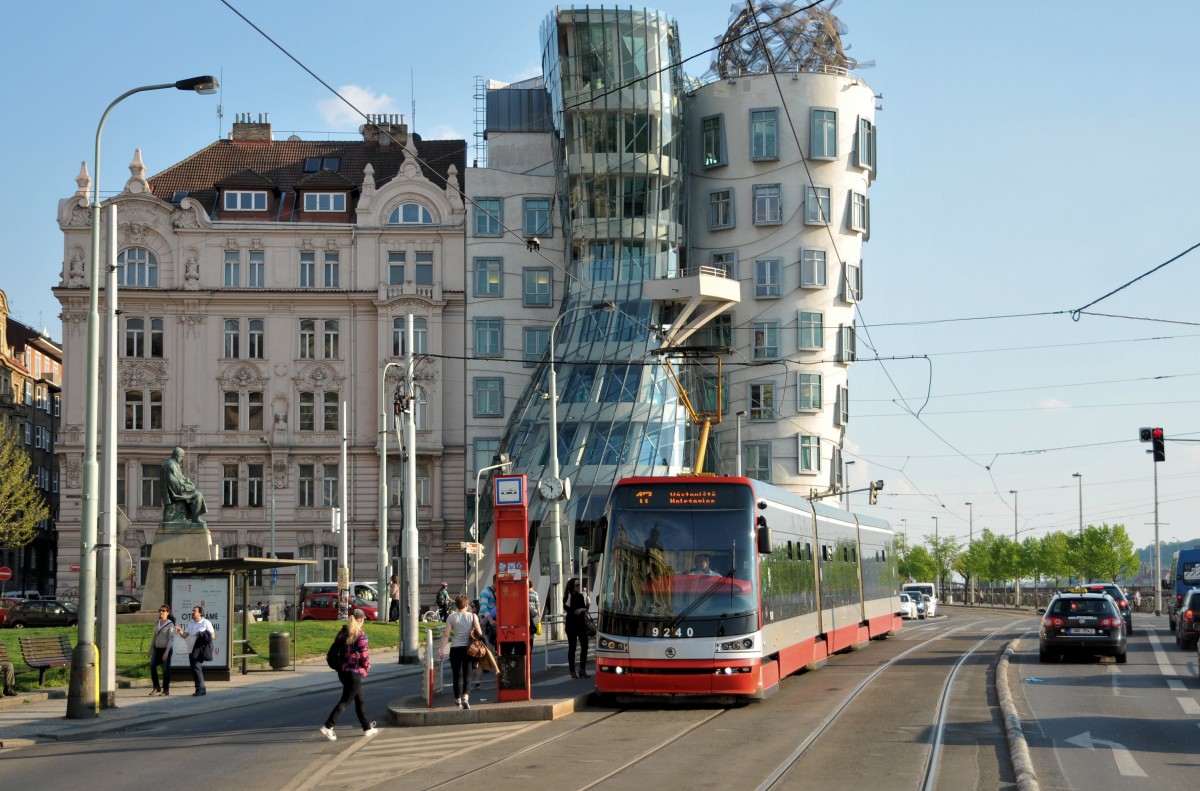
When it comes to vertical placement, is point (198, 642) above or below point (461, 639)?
below

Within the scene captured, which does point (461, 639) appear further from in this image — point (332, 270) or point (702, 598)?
point (332, 270)

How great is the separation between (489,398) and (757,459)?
1316cm

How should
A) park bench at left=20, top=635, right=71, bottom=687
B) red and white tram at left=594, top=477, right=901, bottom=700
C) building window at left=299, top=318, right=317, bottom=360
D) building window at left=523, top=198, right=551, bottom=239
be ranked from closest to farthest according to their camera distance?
red and white tram at left=594, top=477, right=901, bottom=700, park bench at left=20, top=635, right=71, bottom=687, building window at left=299, top=318, right=317, bottom=360, building window at left=523, top=198, right=551, bottom=239

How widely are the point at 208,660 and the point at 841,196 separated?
48971 mm

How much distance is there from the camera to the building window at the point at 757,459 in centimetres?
6988

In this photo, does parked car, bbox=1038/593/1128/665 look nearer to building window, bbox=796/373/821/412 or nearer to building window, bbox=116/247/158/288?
building window, bbox=796/373/821/412

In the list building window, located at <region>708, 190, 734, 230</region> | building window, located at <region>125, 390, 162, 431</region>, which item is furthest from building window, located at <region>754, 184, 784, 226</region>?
building window, located at <region>125, 390, 162, 431</region>

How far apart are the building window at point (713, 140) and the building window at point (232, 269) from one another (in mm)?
22545

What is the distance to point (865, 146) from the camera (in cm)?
7169

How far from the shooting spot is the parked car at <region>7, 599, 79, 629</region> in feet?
185

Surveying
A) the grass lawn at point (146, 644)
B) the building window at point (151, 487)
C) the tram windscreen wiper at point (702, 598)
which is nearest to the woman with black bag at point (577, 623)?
the tram windscreen wiper at point (702, 598)

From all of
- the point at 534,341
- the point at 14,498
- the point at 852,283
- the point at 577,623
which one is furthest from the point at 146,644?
the point at 852,283

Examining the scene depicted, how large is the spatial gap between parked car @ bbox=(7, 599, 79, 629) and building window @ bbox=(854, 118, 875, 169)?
39703 millimetres

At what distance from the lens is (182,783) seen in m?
14.8
